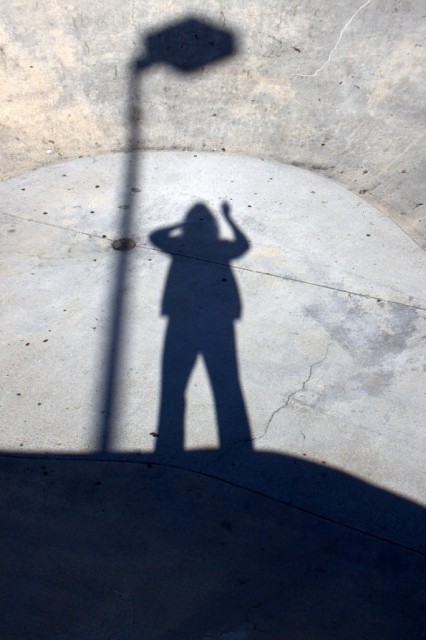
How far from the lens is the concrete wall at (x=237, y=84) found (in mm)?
6371

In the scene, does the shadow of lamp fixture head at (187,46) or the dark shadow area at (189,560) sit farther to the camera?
the shadow of lamp fixture head at (187,46)

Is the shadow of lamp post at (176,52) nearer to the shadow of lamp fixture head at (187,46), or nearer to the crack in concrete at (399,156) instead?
the shadow of lamp fixture head at (187,46)

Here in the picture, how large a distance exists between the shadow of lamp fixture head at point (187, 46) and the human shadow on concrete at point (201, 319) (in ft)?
6.92

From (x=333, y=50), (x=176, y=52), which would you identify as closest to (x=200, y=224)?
(x=176, y=52)

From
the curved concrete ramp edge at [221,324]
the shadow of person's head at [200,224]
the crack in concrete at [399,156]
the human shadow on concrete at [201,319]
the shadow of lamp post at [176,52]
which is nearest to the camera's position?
the curved concrete ramp edge at [221,324]

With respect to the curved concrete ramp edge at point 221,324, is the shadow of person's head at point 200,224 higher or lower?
higher

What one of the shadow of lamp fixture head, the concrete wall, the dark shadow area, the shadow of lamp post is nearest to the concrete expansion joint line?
the dark shadow area

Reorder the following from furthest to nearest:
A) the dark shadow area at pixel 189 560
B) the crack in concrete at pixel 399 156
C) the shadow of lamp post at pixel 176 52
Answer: the shadow of lamp post at pixel 176 52 < the crack in concrete at pixel 399 156 < the dark shadow area at pixel 189 560

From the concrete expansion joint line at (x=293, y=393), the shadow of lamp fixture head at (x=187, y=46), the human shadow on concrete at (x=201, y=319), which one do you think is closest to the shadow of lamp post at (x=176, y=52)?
the shadow of lamp fixture head at (x=187, y=46)

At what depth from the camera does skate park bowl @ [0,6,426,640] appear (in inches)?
124

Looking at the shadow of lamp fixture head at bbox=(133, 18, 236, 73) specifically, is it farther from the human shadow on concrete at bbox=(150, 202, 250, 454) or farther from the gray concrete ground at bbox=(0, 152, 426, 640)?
the human shadow on concrete at bbox=(150, 202, 250, 454)

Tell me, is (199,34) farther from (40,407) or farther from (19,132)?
(40,407)

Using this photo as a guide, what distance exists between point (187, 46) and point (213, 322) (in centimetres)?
392

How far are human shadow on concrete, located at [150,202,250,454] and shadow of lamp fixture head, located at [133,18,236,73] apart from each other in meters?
2.11
